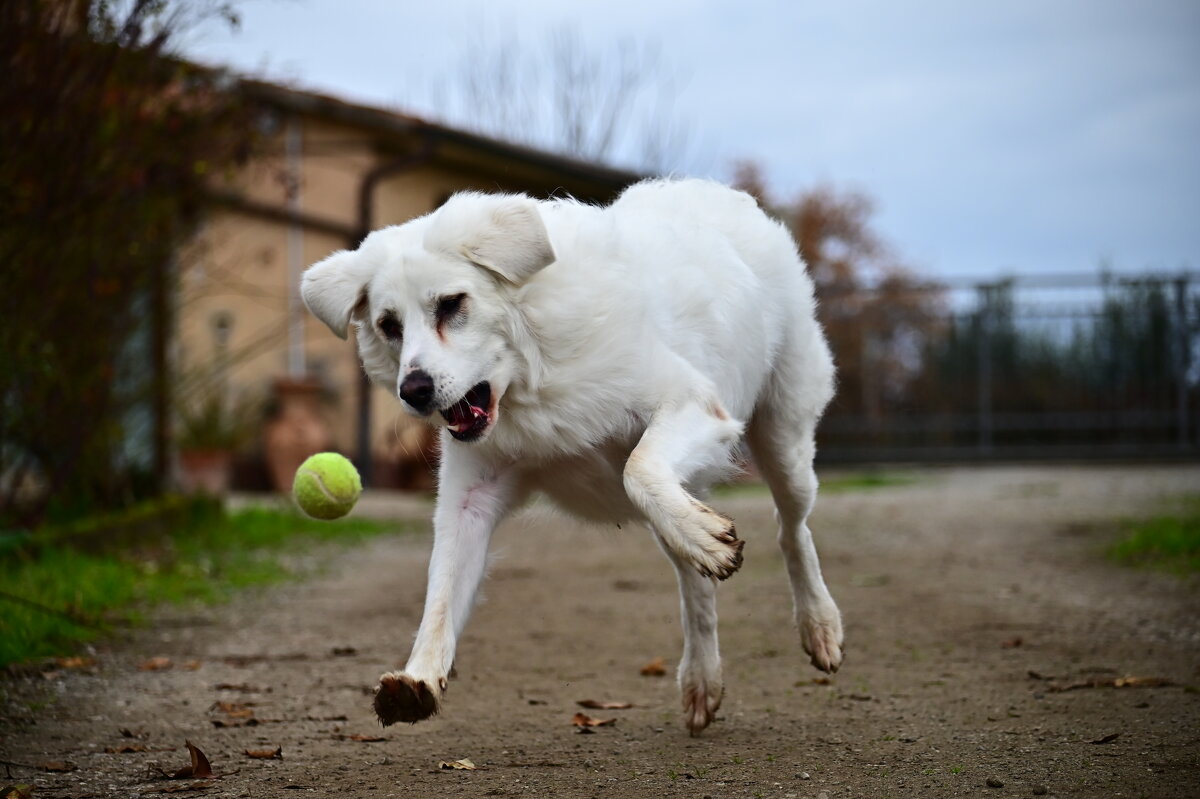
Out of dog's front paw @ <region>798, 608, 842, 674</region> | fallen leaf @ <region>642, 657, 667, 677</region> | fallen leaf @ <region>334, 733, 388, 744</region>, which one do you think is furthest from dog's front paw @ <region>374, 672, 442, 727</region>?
fallen leaf @ <region>642, 657, 667, 677</region>

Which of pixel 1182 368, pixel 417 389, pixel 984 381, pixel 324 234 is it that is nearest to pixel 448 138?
pixel 324 234

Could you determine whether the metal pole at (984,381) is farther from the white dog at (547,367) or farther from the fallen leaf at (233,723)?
the fallen leaf at (233,723)

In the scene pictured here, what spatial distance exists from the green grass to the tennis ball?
6.09 ft

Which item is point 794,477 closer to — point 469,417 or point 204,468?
point 469,417

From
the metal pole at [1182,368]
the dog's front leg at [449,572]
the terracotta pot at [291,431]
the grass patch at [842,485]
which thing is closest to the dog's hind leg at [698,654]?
the dog's front leg at [449,572]

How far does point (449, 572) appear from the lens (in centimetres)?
392

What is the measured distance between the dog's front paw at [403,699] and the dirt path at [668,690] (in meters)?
Answer: 0.27

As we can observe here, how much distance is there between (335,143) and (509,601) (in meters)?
10.9

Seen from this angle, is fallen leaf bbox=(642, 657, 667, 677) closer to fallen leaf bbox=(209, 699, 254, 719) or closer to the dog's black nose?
fallen leaf bbox=(209, 699, 254, 719)

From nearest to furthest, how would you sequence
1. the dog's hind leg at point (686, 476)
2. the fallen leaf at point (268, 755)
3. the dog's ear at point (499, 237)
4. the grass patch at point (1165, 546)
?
the dog's hind leg at point (686, 476)
the dog's ear at point (499, 237)
the fallen leaf at point (268, 755)
the grass patch at point (1165, 546)

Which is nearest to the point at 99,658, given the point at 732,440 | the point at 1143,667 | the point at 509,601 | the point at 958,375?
the point at 509,601

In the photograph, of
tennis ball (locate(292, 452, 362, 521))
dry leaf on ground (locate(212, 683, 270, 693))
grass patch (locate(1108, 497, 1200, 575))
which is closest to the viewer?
tennis ball (locate(292, 452, 362, 521))

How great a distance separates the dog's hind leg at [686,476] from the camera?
357 centimetres

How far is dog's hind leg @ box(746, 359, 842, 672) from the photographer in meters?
4.95
